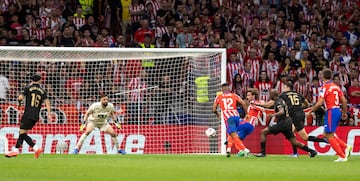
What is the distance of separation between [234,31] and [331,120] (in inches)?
432

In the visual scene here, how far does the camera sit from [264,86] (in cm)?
2597

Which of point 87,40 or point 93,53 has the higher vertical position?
point 87,40

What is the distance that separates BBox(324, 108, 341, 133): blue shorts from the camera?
60.0ft

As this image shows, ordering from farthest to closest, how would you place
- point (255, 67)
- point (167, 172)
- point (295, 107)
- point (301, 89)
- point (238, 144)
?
point (255, 67)
point (301, 89)
point (295, 107)
point (238, 144)
point (167, 172)

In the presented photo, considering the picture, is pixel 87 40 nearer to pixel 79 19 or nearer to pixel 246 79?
pixel 79 19

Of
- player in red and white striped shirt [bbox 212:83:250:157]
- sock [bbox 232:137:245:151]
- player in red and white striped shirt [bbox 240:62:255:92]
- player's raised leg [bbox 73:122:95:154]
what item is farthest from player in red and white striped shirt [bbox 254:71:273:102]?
player's raised leg [bbox 73:122:95:154]

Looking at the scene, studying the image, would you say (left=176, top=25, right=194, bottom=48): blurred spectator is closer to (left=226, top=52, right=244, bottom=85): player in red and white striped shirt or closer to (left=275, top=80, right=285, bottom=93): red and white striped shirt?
(left=226, top=52, right=244, bottom=85): player in red and white striped shirt

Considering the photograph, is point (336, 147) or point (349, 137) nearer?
point (336, 147)

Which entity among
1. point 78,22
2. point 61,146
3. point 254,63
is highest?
point 78,22

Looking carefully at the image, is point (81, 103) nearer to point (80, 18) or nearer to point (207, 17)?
point (80, 18)

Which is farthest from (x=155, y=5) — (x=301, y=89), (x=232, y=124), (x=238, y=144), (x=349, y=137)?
(x=238, y=144)

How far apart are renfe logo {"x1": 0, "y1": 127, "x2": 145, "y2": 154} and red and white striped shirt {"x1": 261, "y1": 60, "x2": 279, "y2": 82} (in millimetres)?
4830

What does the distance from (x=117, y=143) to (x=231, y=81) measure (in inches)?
199

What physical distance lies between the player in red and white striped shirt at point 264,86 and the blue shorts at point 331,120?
739 cm
